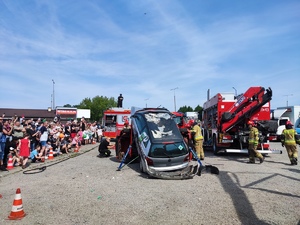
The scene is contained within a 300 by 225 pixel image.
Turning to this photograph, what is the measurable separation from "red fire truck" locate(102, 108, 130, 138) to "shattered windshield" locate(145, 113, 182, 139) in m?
11.3

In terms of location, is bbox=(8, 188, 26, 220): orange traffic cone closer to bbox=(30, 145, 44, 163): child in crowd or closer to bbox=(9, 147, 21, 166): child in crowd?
bbox=(9, 147, 21, 166): child in crowd

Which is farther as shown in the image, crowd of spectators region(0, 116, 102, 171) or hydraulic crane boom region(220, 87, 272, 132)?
hydraulic crane boom region(220, 87, 272, 132)

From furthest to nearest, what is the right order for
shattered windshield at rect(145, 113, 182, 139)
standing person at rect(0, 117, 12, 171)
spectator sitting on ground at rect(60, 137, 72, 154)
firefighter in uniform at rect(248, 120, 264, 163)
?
1. spectator sitting on ground at rect(60, 137, 72, 154)
2. firefighter in uniform at rect(248, 120, 264, 163)
3. standing person at rect(0, 117, 12, 171)
4. shattered windshield at rect(145, 113, 182, 139)

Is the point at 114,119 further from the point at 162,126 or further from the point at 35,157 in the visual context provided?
the point at 162,126

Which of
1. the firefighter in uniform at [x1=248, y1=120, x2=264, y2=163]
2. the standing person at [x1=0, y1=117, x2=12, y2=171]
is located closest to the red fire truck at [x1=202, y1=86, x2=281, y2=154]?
the firefighter in uniform at [x1=248, y1=120, x2=264, y2=163]

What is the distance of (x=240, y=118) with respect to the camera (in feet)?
42.0

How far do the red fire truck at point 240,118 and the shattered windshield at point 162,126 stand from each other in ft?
12.9

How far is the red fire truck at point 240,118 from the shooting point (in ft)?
41.5

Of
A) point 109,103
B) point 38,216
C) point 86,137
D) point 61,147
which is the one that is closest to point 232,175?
point 38,216

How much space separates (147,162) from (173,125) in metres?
1.78

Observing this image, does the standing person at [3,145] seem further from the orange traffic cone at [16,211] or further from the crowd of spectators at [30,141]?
the orange traffic cone at [16,211]

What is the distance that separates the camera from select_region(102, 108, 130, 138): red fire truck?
2128 centimetres

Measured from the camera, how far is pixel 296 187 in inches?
282

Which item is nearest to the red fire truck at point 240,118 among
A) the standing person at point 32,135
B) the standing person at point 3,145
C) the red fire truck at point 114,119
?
the standing person at point 32,135
